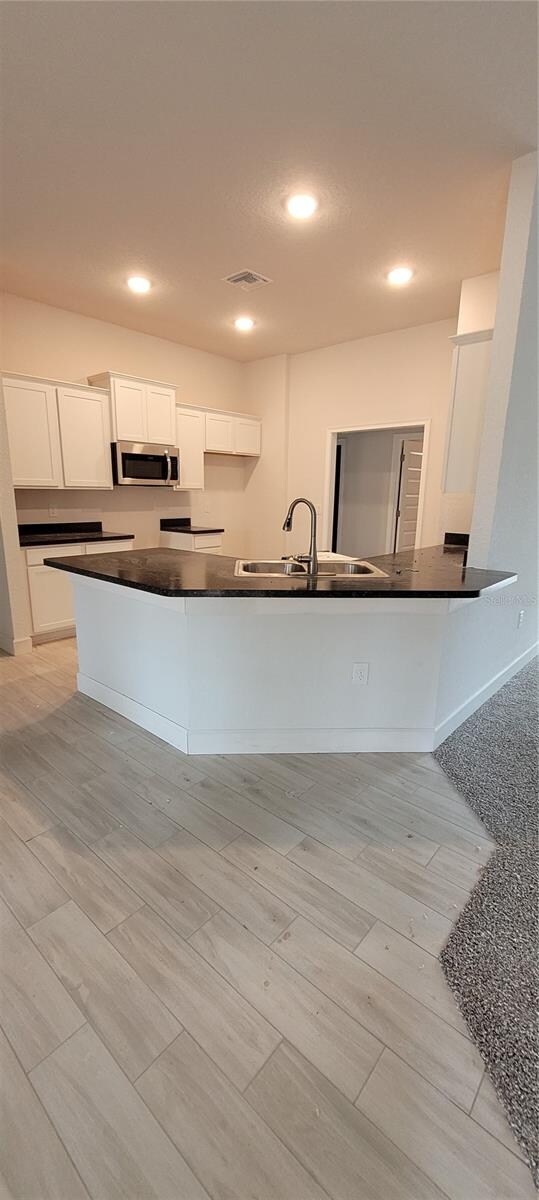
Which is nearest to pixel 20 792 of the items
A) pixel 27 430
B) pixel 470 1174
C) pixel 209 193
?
pixel 470 1174

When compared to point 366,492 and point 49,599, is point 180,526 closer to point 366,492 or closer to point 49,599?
point 49,599

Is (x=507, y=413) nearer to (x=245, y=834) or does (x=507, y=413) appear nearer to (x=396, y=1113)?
(x=245, y=834)

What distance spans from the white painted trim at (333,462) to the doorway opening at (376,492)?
0.30 meters

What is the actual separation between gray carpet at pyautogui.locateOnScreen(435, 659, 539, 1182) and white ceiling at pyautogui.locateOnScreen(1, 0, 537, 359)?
2846mm

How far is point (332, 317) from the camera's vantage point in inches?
169

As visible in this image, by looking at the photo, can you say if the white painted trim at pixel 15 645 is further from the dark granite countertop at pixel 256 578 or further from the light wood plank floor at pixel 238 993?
the light wood plank floor at pixel 238 993

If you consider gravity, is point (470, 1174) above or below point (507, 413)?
below

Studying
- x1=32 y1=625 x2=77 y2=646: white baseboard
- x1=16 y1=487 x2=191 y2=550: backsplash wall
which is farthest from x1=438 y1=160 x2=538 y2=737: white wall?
x1=16 y1=487 x2=191 y2=550: backsplash wall

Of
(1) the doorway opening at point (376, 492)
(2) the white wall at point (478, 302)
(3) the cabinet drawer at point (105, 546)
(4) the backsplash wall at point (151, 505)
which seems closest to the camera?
(2) the white wall at point (478, 302)

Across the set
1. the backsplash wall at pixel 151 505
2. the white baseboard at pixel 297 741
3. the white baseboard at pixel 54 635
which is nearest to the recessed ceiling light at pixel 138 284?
the backsplash wall at pixel 151 505

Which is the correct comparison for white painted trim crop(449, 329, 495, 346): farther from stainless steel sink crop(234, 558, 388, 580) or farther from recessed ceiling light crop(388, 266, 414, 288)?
stainless steel sink crop(234, 558, 388, 580)

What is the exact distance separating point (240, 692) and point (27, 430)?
2.94m

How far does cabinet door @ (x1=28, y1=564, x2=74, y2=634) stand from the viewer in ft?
12.6

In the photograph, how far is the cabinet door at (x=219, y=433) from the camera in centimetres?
525
